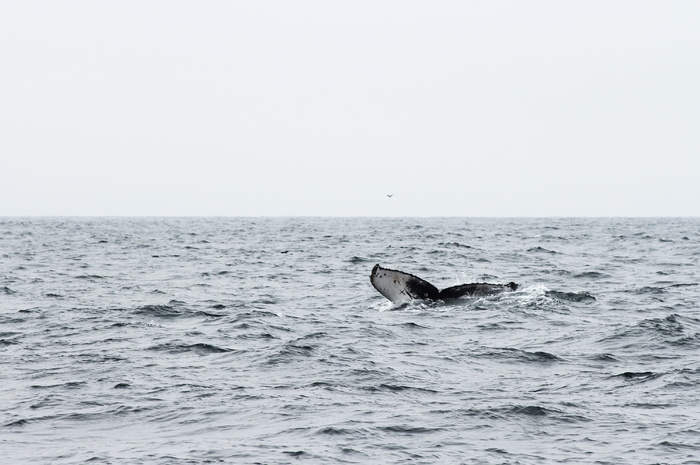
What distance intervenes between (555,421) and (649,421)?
43.0 inches

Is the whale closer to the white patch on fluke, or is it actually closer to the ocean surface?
the white patch on fluke

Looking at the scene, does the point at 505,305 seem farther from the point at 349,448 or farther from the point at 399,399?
the point at 349,448

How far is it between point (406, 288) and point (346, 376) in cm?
731

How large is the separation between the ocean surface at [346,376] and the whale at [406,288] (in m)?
0.32

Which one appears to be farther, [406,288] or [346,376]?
[406,288]

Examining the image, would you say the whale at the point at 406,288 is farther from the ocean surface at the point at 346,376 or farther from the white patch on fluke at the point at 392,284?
the ocean surface at the point at 346,376

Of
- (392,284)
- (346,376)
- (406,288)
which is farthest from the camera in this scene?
(406,288)

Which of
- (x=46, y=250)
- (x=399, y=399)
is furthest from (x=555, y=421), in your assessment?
(x=46, y=250)

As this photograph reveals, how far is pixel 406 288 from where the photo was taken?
20.7 metres

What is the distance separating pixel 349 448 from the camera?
9.79m

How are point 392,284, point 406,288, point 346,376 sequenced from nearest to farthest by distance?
point 346,376, point 392,284, point 406,288

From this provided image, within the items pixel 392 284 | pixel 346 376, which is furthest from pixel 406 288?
pixel 346 376

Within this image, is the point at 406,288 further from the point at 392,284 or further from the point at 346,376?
the point at 346,376

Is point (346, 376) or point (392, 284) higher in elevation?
point (392, 284)
